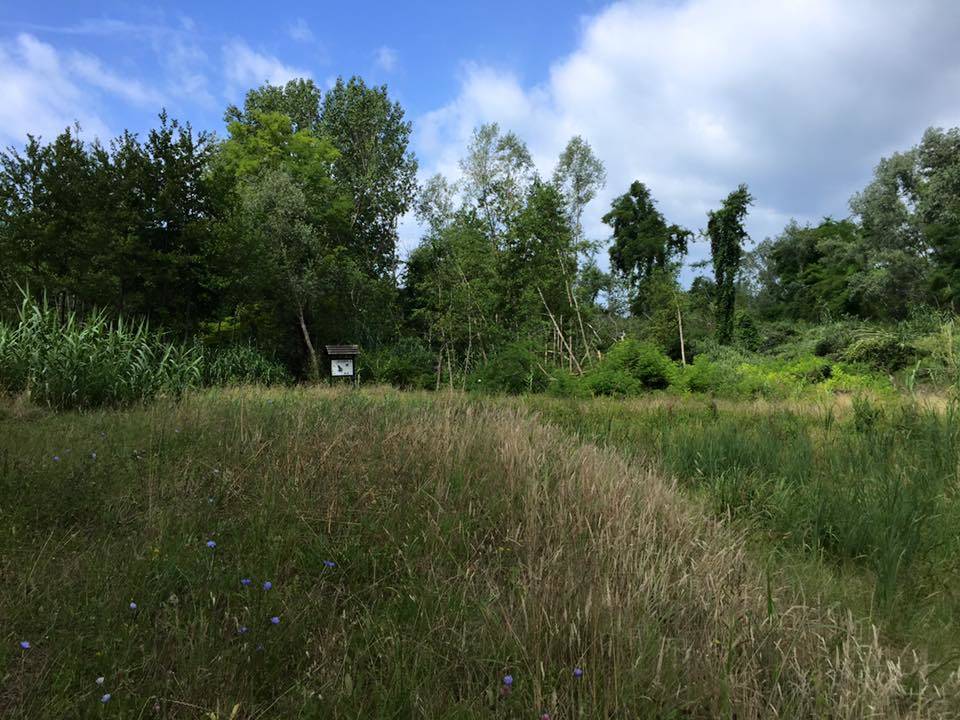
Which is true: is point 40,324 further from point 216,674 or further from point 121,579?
point 216,674

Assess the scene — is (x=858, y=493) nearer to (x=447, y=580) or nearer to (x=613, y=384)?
(x=447, y=580)

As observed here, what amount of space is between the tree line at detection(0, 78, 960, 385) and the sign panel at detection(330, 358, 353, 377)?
Result: 2.07m

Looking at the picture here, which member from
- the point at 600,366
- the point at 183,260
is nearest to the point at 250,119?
the point at 183,260

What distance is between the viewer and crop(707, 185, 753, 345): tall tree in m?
29.9

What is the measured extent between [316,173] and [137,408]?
2140 cm

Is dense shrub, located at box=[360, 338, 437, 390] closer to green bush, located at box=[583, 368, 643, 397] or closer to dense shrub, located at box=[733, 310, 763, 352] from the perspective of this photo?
green bush, located at box=[583, 368, 643, 397]

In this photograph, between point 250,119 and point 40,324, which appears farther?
point 250,119

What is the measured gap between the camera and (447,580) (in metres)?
2.45

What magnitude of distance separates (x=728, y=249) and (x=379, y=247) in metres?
19.1

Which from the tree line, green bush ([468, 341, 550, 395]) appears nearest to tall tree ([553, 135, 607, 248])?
the tree line

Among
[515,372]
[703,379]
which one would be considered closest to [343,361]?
[515,372]

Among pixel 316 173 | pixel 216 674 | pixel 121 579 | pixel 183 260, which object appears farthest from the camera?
pixel 316 173

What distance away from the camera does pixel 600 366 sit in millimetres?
17297

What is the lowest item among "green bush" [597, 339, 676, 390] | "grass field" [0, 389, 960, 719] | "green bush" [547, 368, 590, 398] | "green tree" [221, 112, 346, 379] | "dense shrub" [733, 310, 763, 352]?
"grass field" [0, 389, 960, 719]
